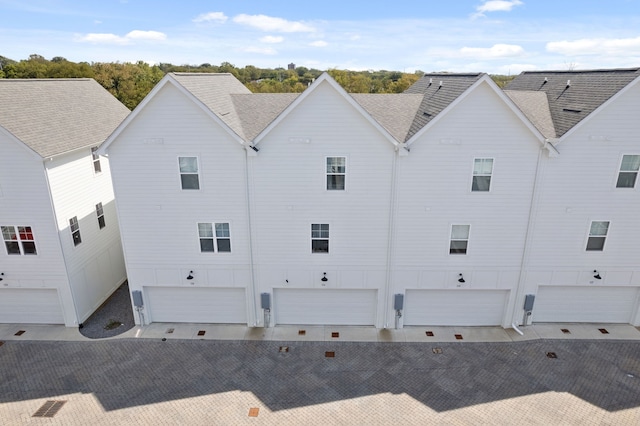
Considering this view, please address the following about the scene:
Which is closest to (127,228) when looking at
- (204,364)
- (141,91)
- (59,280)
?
(59,280)

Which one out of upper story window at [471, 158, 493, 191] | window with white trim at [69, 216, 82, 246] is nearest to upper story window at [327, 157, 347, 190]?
upper story window at [471, 158, 493, 191]

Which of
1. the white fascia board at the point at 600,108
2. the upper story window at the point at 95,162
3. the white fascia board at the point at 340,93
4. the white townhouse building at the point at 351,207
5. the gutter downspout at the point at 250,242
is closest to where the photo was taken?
the white fascia board at the point at 340,93

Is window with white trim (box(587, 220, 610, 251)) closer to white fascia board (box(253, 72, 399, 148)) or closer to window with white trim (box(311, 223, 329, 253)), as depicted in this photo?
white fascia board (box(253, 72, 399, 148))

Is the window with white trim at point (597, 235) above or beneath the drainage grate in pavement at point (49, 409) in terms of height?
above

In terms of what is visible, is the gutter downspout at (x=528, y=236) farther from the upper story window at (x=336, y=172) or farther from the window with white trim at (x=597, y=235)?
the upper story window at (x=336, y=172)

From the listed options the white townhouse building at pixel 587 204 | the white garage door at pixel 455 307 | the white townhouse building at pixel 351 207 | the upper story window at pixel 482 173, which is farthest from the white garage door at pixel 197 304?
the white townhouse building at pixel 587 204

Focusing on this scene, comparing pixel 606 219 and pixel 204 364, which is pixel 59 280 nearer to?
pixel 204 364

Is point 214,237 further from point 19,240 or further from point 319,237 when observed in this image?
point 19,240
